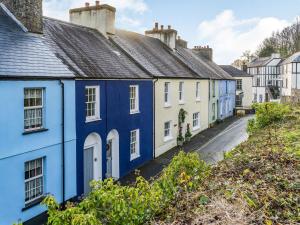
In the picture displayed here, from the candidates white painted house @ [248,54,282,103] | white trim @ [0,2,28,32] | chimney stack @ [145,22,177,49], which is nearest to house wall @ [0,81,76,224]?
white trim @ [0,2,28,32]

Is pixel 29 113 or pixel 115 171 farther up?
pixel 29 113

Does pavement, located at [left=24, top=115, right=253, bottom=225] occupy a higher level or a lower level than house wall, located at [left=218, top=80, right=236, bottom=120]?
lower

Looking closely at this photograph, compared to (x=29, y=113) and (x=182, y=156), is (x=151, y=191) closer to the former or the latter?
(x=182, y=156)

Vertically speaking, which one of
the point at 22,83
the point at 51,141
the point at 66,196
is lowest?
the point at 66,196

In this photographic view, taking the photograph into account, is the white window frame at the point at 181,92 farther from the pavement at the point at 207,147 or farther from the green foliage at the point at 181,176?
the green foliage at the point at 181,176

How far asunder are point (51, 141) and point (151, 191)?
9373 mm

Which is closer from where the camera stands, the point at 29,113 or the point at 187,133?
the point at 29,113

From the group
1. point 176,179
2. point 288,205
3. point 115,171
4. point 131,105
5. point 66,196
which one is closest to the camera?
point 288,205

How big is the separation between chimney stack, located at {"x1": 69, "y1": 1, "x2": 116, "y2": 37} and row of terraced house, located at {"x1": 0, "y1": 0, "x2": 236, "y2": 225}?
7 cm

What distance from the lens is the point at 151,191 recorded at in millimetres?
5938

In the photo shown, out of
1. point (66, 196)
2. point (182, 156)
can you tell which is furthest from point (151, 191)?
point (66, 196)

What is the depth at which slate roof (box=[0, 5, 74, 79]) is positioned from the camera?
13039mm

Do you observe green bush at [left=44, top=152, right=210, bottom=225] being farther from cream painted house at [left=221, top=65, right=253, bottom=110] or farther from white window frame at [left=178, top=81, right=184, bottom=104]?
cream painted house at [left=221, top=65, right=253, bottom=110]

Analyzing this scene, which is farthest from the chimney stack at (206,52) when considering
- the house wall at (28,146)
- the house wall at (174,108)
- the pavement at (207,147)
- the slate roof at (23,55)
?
the house wall at (28,146)
